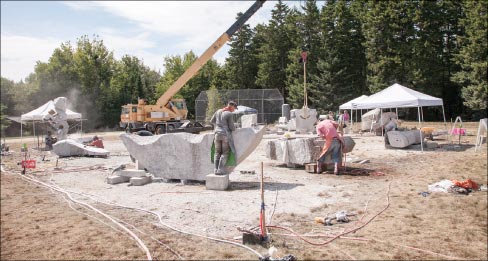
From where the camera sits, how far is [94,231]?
5379 mm

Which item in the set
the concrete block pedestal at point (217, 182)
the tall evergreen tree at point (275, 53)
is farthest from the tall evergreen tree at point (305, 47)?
the concrete block pedestal at point (217, 182)

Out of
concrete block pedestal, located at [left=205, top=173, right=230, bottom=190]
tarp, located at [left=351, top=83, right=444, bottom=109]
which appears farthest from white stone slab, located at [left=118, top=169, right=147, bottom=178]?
tarp, located at [left=351, top=83, right=444, bottom=109]

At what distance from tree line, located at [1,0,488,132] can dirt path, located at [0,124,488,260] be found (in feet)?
83.5

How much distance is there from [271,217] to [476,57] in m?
30.6

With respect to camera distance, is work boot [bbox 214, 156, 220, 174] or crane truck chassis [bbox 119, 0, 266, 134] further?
crane truck chassis [bbox 119, 0, 266, 134]

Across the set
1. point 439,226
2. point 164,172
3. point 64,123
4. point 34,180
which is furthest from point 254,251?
point 64,123

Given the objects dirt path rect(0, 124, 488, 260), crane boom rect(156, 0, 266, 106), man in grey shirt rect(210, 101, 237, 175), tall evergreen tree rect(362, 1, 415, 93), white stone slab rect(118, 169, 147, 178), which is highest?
tall evergreen tree rect(362, 1, 415, 93)

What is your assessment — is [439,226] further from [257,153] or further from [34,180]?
[257,153]

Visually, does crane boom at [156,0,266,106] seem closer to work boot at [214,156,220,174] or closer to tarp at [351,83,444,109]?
tarp at [351,83,444,109]

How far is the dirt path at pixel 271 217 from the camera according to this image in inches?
180

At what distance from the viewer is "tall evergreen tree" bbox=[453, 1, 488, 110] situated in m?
29.1

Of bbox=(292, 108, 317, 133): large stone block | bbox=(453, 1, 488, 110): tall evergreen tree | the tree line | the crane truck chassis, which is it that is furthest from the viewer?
the tree line

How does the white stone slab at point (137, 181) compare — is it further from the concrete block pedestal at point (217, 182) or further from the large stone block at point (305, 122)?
the large stone block at point (305, 122)

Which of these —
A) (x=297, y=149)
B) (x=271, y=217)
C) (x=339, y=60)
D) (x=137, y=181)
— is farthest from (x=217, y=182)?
(x=339, y=60)
